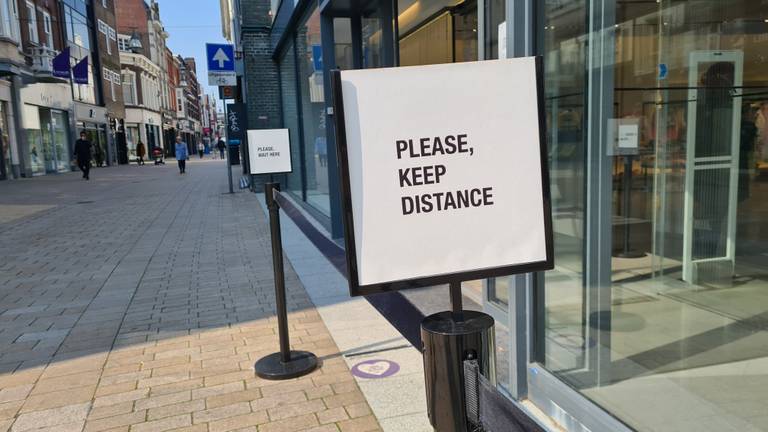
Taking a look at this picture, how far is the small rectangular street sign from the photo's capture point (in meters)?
14.6

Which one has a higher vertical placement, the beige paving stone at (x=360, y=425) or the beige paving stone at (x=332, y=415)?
the beige paving stone at (x=332, y=415)

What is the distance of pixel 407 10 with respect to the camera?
748cm

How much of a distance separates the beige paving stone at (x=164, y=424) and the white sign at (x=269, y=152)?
260 cm

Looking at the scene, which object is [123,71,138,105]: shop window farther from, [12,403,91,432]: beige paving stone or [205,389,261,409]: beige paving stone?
[205,389,261,409]: beige paving stone

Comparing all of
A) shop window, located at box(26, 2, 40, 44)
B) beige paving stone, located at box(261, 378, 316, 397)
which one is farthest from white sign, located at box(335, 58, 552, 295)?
shop window, located at box(26, 2, 40, 44)

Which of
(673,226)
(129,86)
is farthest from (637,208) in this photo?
(129,86)

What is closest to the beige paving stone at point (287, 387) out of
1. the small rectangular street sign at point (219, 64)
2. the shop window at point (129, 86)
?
the small rectangular street sign at point (219, 64)

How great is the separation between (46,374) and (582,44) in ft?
12.7

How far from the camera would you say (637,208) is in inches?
217

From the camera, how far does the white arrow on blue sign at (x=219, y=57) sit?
14625mm

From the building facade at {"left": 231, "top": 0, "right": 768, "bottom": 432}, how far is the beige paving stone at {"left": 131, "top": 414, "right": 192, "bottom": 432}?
1.72 meters

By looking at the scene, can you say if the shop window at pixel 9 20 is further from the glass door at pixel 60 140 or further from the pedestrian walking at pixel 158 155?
the pedestrian walking at pixel 158 155

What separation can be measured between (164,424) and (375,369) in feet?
4.20

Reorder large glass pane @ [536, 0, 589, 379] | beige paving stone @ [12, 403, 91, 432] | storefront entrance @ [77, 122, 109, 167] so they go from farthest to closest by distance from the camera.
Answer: storefront entrance @ [77, 122, 109, 167] < beige paving stone @ [12, 403, 91, 432] < large glass pane @ [536, 0, 589, 379]
